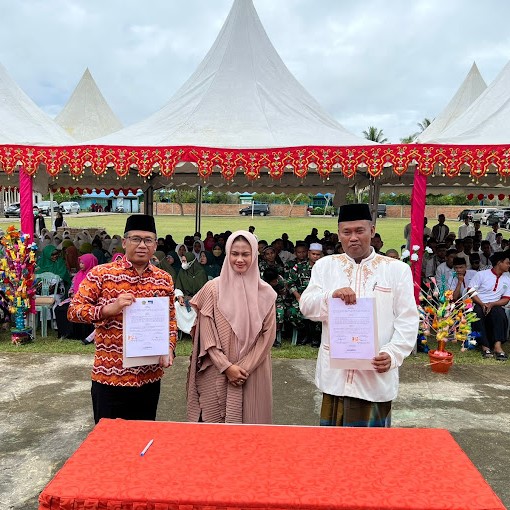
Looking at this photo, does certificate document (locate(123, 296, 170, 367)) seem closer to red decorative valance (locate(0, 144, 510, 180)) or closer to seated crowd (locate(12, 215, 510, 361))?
seated crowd (locate(12, 215, 510, 361))

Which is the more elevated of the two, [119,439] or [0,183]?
[0,183]

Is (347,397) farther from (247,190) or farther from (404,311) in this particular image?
(247,190)

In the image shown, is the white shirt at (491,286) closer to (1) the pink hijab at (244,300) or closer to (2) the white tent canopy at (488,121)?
(2) the white tent canopy at (488,121)

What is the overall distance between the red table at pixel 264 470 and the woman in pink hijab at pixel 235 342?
2.47 ft

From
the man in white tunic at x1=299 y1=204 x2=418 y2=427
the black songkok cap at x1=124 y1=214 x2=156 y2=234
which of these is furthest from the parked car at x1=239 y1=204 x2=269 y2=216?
the man in white tunic at x1=299 y1=204 x2=418 y2=427

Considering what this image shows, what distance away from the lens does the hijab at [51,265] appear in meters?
8.01

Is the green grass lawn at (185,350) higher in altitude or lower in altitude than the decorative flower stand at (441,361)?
lower

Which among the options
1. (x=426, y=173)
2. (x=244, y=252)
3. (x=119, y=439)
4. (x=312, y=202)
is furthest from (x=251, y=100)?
(x=312, y=202)

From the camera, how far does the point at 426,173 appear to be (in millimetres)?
6664

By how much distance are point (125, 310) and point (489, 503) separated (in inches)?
72.6

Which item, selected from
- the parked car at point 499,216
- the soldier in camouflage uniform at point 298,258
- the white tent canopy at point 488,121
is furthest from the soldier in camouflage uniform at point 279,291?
the parked car at point 499,216

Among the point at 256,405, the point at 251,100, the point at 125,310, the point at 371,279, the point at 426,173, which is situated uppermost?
the point at 251,100

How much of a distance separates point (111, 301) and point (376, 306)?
1.44 m

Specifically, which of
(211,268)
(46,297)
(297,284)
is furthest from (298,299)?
(46,297)
